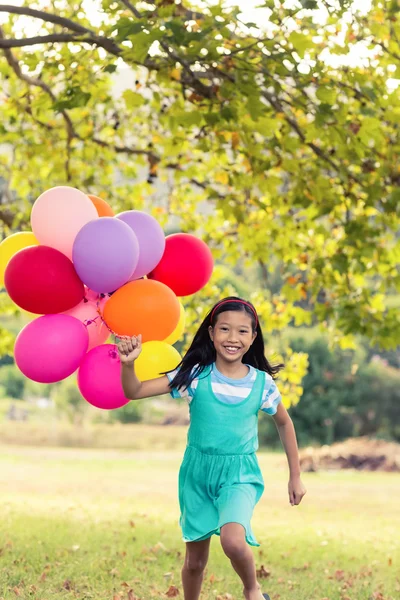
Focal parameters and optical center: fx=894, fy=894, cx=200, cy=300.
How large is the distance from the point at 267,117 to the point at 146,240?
1.87 metres

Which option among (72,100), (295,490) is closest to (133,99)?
(72,100)

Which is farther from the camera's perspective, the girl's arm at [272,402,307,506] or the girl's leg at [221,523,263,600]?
the girl's arm at [272,402,307,506]

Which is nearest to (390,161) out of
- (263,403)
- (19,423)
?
(263,403)

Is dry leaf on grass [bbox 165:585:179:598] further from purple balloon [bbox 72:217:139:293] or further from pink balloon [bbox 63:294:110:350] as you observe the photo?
purple balloon [bbox 72:217:139:293]

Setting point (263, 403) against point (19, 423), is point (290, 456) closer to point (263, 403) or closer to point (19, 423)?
point (263, 403)

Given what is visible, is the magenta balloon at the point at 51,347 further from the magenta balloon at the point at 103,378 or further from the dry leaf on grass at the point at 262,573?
the dry leaf on grass at the point at 262,573

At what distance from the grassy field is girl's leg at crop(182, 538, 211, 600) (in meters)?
0.81

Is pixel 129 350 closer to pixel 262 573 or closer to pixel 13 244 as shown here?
pixel 13 244

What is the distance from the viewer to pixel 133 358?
11.7ft

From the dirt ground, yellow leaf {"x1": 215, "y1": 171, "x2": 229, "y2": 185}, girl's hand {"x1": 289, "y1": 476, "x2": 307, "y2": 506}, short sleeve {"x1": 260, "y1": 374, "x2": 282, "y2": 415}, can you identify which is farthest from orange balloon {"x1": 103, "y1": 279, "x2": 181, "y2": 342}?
the dirt ground

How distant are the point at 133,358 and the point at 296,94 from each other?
3627mm

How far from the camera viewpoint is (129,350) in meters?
3.58

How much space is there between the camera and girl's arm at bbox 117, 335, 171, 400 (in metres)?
3.58

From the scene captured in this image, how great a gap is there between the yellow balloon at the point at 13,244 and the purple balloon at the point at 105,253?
0.47 m
